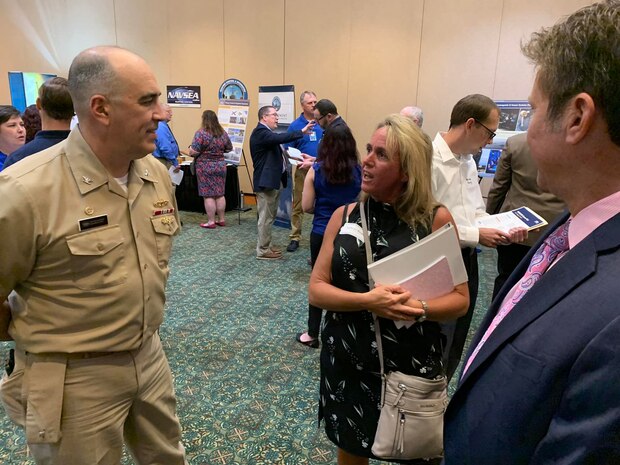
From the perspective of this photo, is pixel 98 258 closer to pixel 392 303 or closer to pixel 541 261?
pixel 392 303

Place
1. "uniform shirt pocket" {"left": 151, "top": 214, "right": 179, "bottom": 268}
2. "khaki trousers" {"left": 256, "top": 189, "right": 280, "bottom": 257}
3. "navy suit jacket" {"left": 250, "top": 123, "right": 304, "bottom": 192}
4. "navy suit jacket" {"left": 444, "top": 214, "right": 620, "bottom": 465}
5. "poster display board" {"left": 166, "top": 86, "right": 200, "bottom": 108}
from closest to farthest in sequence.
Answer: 1. "navy suit jacket" {"left": 444, "top": 214, "right": 620, "bottom": 465}
2. "uniform shirt pocket" {"left": 151, "top": 214, "right": 179, "bottom": 268}
3. "navy suit jacket" {"left": 250, "top": 123, "right": 304, "bottom": 192}
4. "khaki trousers" {"left": 256, "top": 189, "right": 280, "bottom": 257}
5. "poster display board" {"left": 166, "top": 86, "right": 200, "bottom": 108}

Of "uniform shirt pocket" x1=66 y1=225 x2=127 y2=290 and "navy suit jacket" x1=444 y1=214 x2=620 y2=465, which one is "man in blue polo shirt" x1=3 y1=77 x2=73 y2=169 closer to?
"uniform shirt pocket" x1=66 y1=225 x2=127 y2=290

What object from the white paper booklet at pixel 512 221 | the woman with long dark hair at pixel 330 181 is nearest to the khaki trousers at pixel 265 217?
the woman with long dark hair at pixel 330 181

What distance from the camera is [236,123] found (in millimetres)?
7066

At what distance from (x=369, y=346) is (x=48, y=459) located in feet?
3.36

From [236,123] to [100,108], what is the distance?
6063 millimetres

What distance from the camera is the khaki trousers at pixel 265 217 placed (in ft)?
16.2

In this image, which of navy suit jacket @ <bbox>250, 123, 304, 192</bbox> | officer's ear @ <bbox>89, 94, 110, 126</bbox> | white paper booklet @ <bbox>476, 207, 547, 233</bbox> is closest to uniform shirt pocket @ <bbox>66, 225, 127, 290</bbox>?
officer's ear @ <bbox>89, 94, 110, 126</bbox>

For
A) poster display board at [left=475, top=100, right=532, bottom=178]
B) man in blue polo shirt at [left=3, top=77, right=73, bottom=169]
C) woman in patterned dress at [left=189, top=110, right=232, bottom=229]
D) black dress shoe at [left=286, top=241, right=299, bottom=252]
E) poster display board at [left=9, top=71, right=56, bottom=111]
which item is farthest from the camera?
poster display board at [left=9, top=71, right=56, bottom=111]

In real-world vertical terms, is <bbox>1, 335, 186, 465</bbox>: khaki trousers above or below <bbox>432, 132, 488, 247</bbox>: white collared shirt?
below

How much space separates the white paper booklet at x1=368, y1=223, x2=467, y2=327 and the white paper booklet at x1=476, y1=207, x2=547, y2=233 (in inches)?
30.6

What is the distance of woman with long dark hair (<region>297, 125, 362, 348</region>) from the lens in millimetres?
2873

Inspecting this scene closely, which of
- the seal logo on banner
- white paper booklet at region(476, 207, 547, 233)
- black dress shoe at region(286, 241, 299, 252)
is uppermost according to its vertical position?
the seal logo on banner

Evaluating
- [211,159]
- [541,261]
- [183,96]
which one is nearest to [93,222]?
[541,261]
